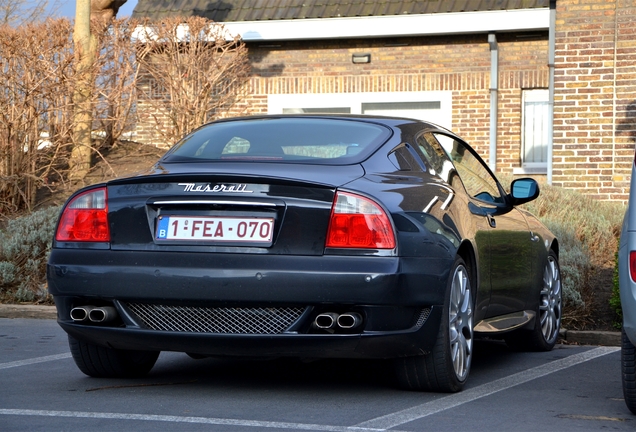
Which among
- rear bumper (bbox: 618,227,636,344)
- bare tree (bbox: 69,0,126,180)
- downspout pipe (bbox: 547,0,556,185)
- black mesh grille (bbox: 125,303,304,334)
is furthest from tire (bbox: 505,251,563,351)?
downspout pipe (bbox: 547,0,556,185)

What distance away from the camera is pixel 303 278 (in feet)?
16.6

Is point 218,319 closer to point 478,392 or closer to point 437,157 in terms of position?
point 478,392

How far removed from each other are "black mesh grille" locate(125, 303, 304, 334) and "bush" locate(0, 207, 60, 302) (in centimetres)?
498

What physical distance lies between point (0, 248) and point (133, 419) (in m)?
6.51

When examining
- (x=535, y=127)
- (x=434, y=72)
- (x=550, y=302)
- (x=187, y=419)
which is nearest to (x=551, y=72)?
(x=535, y=127)

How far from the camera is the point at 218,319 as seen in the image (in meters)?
5.25

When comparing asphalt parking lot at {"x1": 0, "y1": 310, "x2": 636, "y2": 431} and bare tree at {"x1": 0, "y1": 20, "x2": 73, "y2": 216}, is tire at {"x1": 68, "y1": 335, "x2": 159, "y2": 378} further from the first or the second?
bare tree at {"x1": 0, "y1": 20, "x2": 73, "y2": 216}

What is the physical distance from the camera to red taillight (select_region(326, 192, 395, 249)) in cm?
514

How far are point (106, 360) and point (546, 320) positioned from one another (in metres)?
3.23

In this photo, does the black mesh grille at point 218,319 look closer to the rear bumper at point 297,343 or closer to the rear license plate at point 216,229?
the rear bumper at point 297,343

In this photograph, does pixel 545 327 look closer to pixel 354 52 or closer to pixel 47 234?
pixel 47 234

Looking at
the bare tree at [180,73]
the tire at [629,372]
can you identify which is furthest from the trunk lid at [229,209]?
the bare tree at [180,73]

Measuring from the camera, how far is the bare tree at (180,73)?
15.9 m

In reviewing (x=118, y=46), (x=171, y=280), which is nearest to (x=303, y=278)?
(x=171, y=280)
